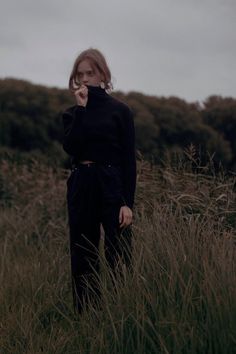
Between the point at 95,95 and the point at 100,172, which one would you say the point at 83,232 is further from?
the point at 95,95

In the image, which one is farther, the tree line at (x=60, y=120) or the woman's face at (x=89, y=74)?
the tree line at (x=60, y=120)

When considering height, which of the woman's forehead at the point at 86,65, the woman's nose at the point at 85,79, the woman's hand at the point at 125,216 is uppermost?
the woman's forehead at the point at 86,65

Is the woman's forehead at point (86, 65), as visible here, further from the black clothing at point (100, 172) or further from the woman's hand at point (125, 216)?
the woman's hand at point (125, 216)

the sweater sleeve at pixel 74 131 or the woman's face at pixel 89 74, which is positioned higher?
the woman's face at pixel 89 74

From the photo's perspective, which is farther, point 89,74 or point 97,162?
point 89,74

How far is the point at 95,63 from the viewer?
469 centimetres

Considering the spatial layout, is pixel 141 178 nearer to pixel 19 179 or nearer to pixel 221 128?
pixel 19 179

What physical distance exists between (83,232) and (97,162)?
457mm

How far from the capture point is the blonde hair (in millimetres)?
4684

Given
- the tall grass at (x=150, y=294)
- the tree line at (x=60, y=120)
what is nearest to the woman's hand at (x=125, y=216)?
the tall grass at (x=150, y=294)

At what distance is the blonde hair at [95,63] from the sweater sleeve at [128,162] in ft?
0.88

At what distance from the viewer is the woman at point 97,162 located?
460 cm

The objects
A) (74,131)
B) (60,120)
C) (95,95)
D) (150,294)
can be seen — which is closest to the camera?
(150,294)

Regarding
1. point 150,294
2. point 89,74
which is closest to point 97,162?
point 89,74
